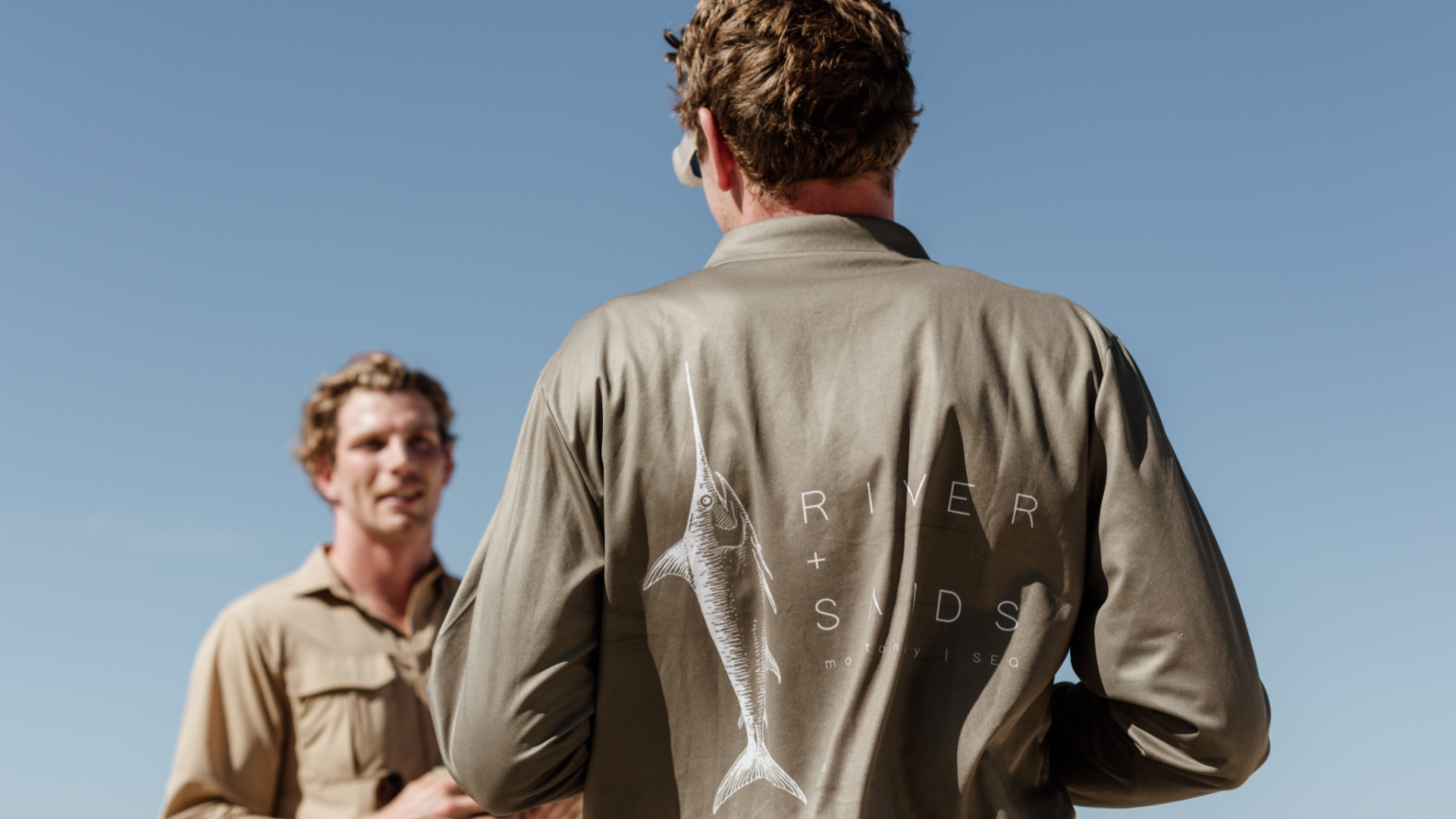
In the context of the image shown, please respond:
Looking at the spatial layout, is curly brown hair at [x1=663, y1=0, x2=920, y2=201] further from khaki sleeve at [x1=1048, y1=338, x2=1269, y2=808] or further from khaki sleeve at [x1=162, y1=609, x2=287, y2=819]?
khaki sleeve at [x1=162, y1=609, x2=287, y2=819]

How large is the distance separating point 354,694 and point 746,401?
2697mm

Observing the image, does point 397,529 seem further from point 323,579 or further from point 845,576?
point 845,576

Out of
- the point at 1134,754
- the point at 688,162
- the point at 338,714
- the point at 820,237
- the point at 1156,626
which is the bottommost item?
the point at 338,714

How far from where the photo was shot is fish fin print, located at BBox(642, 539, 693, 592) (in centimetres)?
162

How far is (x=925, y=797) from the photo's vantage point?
5.23 ft

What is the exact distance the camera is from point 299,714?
3.88 meters

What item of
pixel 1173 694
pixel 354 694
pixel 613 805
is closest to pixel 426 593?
pixel 354 694

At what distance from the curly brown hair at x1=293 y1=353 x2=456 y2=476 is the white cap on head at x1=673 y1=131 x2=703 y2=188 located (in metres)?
2.88

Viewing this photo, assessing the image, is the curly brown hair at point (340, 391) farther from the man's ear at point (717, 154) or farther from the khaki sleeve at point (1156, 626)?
the khaki sleeve at point (1156, 626)

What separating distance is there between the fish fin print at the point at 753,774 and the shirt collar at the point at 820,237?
643 mm

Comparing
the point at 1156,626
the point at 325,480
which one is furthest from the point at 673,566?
the point at 325,480

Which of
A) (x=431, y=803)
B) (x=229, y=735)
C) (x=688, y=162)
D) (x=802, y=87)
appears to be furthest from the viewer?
(x=229, y=735)

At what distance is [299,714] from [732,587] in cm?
268

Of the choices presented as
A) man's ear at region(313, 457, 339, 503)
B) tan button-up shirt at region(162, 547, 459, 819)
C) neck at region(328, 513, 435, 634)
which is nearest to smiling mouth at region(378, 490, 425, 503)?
neck at region(328, 513, 435, 634)
